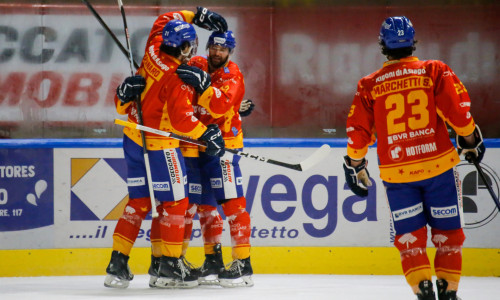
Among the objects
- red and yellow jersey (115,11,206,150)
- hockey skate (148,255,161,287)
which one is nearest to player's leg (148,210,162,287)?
hockey skate (148,255,161,287)

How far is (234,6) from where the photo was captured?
6.64 metres

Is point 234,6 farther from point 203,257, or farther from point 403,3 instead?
point 203,257

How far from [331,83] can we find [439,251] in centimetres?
330

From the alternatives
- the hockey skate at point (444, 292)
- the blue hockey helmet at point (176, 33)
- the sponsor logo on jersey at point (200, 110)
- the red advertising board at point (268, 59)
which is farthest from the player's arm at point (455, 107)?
the red advertising board at point (268, 59)

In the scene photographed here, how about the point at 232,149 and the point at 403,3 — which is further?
the point at 403,3

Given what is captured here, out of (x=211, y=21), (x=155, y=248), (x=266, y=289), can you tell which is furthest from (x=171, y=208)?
(x=211, y=21)

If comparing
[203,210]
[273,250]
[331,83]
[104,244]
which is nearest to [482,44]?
[331,83]

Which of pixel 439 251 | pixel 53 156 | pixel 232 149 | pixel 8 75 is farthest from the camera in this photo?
pixel 8 75

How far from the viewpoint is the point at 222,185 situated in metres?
4.77

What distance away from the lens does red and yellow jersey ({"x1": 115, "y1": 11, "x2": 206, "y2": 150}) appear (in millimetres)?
4371

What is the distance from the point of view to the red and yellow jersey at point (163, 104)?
437 centimetres

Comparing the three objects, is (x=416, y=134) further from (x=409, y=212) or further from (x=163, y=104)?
(x=163, y=104)

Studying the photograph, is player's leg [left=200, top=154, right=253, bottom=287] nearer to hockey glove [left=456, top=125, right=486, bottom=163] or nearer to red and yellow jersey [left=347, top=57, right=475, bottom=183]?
red and yellow jersey [left=347, top=57, right=475, bottom=183]

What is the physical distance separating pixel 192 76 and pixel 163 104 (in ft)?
0.81
